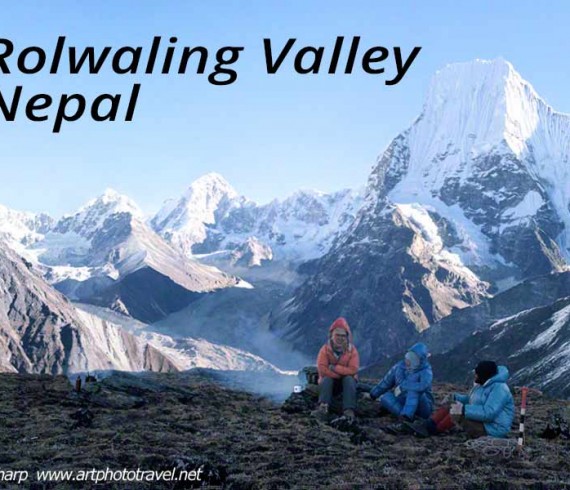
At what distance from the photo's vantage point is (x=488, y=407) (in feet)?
60.9

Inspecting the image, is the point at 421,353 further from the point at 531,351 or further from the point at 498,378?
the point at 531,351

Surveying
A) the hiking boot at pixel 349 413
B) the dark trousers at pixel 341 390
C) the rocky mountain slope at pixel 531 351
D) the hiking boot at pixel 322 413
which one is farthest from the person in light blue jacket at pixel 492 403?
the rocky mountain slope at pixel 531 351

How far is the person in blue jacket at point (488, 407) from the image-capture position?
60.6ft

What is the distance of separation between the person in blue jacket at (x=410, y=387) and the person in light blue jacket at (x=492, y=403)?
7.93ft

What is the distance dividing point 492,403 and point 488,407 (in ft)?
0.54

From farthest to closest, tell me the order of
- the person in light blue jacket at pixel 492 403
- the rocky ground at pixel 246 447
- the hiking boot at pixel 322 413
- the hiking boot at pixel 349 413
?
the hiking boot at pixel 322 413
the hiking boot at pixel 349 413
the person in light blue jacket at pixel 492 403
the rocky ground at pixel 246 447

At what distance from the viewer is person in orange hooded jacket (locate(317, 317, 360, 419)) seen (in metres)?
22.4

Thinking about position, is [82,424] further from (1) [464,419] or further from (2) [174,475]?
(1) [464,419]

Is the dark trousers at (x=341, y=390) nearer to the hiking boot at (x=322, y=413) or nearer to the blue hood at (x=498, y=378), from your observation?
the hiking boot at (x=322, y=413)

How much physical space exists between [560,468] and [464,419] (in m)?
3.66

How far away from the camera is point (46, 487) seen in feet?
45.4

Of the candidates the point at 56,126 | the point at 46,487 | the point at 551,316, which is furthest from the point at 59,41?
the point at 551,316

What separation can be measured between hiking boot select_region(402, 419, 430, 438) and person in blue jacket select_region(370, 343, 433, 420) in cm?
81

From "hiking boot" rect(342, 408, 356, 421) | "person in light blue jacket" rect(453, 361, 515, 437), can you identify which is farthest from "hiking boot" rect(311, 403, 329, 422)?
"person in light blue jacket" rect(453, 361, 515, 437)
